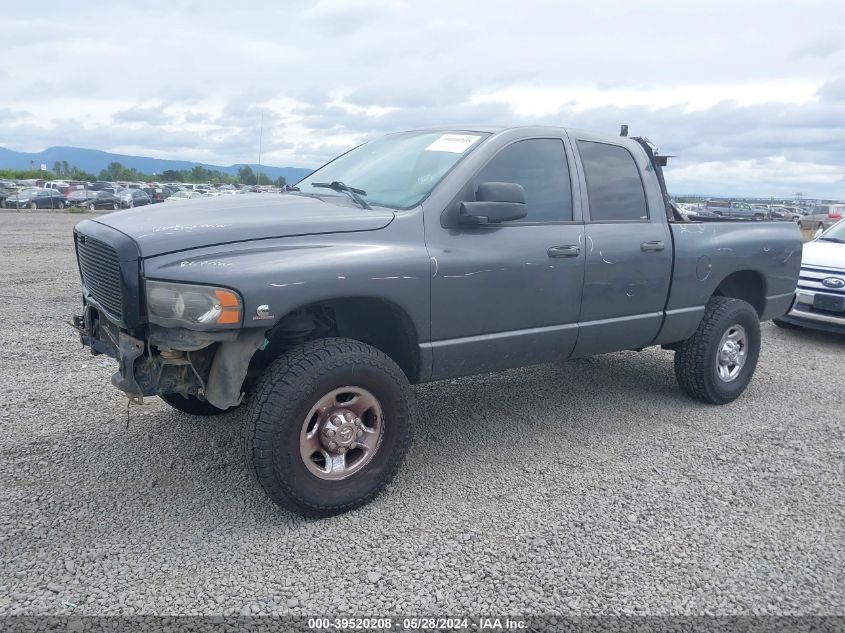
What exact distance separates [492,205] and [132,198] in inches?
1528

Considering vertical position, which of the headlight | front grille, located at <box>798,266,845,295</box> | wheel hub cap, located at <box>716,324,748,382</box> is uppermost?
the headlight

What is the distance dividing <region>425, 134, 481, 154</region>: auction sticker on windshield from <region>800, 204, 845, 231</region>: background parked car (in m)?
28.5

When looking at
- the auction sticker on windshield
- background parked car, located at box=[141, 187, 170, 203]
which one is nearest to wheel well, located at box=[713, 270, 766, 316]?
the auction sticker on windshield

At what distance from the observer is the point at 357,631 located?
2.53 meters

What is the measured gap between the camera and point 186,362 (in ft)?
10.3

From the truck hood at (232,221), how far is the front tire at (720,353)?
2.74 meters

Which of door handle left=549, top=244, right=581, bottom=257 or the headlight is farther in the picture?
door handle left=549, top=244, right=581, bottom=257

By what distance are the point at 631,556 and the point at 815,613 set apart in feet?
2.38

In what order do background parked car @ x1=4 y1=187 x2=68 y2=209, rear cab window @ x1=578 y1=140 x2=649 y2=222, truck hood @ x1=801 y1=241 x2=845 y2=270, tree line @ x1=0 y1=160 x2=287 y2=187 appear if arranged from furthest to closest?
tree line @ x1=0 y1=160 x2=287 y2=187
background parked car @ x1=4 y1=187 x2=68 y2=209
truck hood @ x1=801 y1=241 x2=845 y2=270
rear cab window @ x1=578 y1=140 x2=649 y2=222

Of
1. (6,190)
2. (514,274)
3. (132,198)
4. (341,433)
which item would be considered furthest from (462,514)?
(6,190)

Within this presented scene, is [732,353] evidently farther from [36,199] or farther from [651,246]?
[36,199]

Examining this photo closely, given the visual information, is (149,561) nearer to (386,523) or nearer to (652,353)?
(386,523)

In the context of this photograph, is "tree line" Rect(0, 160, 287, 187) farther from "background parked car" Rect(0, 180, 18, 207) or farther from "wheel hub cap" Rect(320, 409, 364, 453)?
"wheel hub cap" Rect(320, 409, 364, 453)

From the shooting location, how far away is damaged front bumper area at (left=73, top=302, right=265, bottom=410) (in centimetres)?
300
